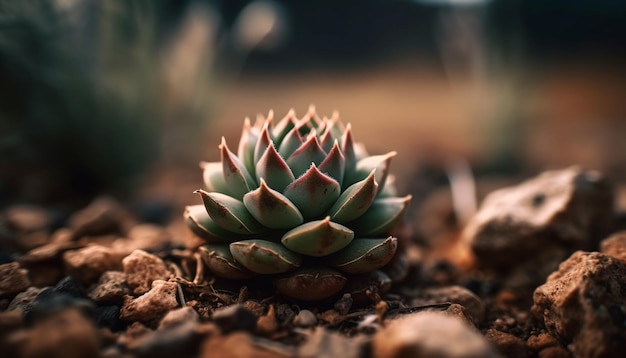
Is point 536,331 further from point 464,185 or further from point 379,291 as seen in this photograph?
point 464,185

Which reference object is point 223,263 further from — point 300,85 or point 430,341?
point 300,85

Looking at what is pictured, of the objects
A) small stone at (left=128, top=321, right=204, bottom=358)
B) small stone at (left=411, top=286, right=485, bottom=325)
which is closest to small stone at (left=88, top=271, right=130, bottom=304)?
small stone at (left=128, top=321, right=204, bottom=358)

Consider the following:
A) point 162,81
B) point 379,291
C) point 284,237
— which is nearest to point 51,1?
point 162,81

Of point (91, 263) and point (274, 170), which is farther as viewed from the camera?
point (91, 263)

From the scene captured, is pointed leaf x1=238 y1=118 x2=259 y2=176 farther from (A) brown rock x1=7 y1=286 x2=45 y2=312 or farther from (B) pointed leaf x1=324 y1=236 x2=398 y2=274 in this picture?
(A) brown rock x1=7 y1=286 x2=45 y2=312

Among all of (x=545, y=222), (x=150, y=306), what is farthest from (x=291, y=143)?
(x=545, y=222)
